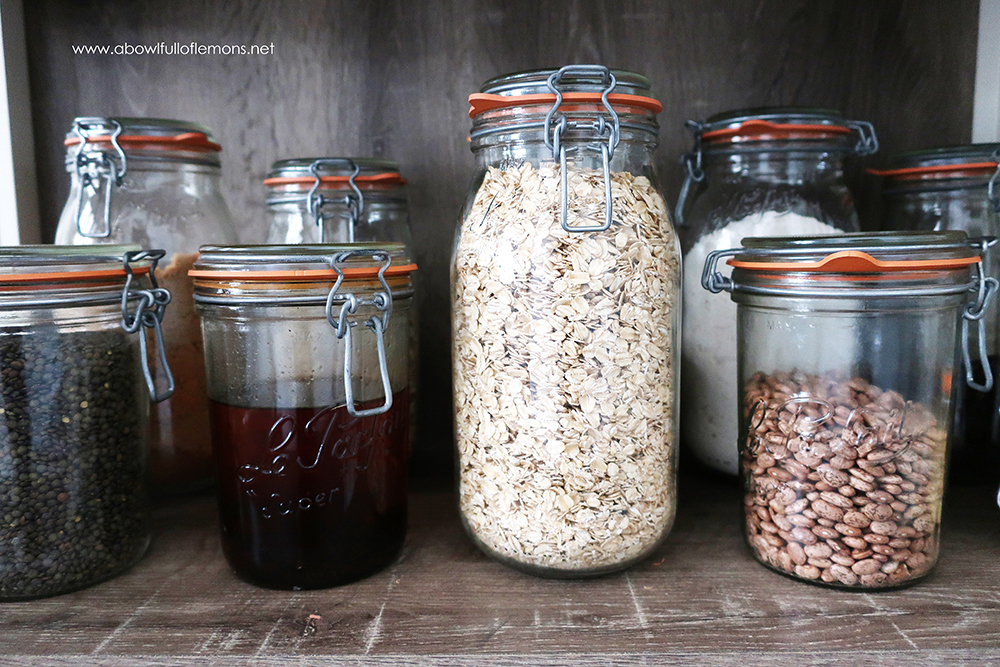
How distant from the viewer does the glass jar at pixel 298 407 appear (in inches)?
25.2

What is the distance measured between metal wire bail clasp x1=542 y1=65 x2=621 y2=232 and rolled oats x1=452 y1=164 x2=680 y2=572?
0.02 meters

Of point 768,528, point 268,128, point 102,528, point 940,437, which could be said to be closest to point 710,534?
point 768,528

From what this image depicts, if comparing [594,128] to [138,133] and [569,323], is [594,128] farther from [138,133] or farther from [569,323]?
[138,133]

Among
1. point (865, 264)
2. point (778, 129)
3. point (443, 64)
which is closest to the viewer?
point (865, 264)

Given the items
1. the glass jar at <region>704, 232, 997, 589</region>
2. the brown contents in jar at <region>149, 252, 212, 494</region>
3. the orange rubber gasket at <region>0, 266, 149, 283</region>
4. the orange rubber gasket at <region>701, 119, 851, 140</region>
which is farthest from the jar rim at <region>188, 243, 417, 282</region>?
the orange rubber gasket at <region>701, 119, 851, 140</region>

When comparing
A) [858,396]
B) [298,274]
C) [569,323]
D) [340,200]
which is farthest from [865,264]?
[340,200]

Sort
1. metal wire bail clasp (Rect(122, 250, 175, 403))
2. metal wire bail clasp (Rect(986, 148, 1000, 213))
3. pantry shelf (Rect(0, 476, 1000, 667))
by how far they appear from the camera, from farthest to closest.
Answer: metal wire bail clasp (Rect(986, 148, 1000, 213))
metal wire bail clasp (Rect(122, 250, 175, 403))
pantry shelf (Rect(0, 476, 1000, 667))

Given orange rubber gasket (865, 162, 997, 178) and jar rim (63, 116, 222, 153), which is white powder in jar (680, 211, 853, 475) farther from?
jar rim (63, 116, 222, 153)

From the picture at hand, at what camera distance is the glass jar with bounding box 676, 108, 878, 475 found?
836 millimetres

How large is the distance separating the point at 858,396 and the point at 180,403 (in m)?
0.77

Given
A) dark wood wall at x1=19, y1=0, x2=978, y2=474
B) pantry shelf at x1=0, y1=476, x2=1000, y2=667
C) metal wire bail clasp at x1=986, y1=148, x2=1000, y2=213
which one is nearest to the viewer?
pantry shelf at x1=0, y1=476, x2=1000, y2=667

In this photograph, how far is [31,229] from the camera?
95 cm

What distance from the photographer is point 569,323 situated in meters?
0.63

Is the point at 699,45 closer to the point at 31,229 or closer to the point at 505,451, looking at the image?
the point at 505,451
